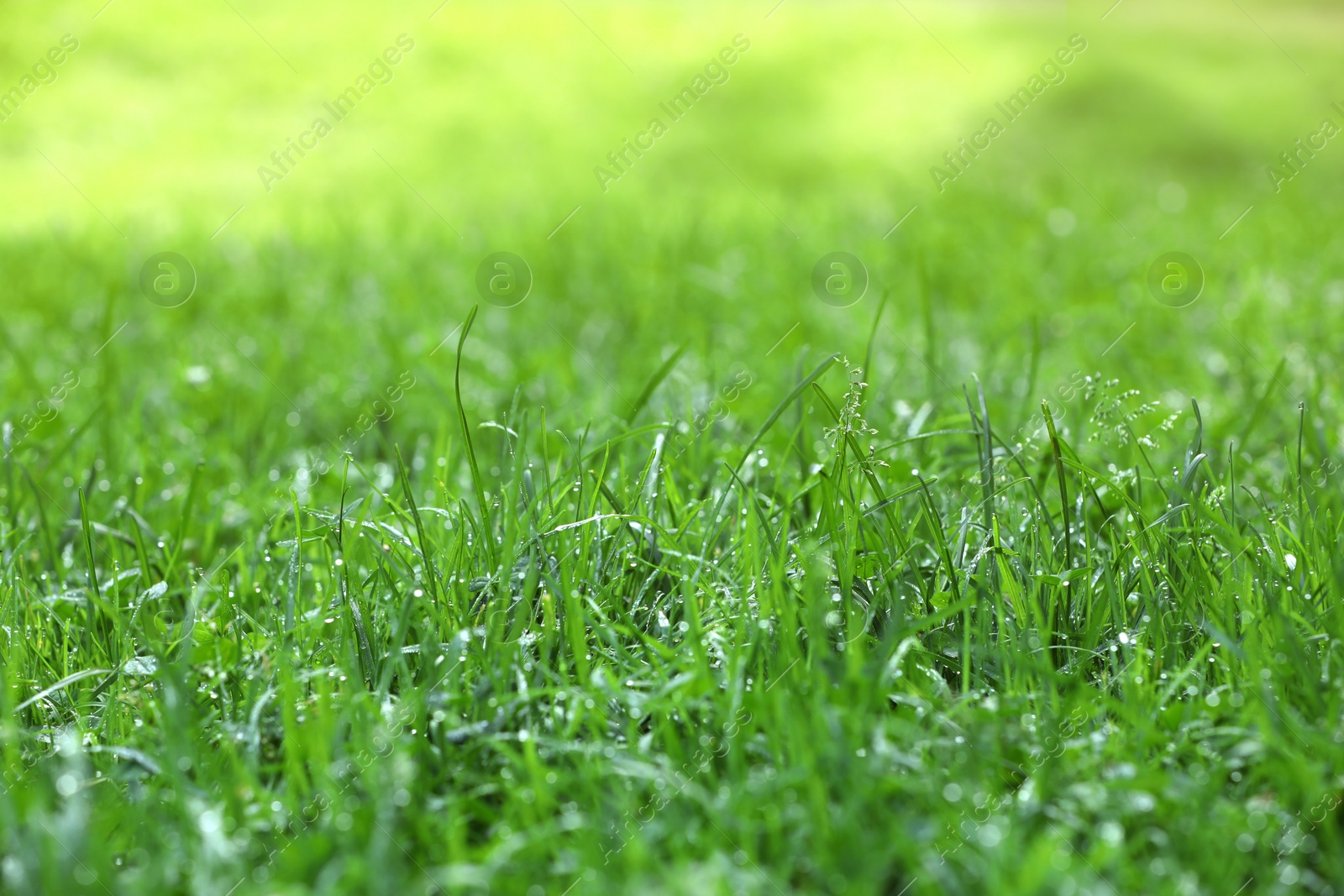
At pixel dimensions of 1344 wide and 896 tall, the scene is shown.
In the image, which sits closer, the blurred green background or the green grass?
the green grass

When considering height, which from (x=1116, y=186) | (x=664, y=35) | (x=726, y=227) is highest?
(x=664, y=35)

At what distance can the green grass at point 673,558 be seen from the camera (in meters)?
1.31

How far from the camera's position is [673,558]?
6.22 feet

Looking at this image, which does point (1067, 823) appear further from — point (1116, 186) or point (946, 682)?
point (1116, 186)

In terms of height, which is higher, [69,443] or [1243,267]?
[69,443]

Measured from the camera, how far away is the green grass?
131 centimetres

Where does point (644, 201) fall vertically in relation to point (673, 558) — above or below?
below

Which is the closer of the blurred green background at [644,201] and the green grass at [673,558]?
the green grass at [673,558]

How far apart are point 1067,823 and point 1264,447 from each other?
1.88 meters

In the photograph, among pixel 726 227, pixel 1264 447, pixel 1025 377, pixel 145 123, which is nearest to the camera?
pixel 1264 447

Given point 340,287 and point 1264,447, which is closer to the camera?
point 1264,447

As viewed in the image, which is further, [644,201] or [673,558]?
[644,201]

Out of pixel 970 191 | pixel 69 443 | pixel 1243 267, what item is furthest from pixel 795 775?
pixel 970 191

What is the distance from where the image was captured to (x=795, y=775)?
1313 mm
